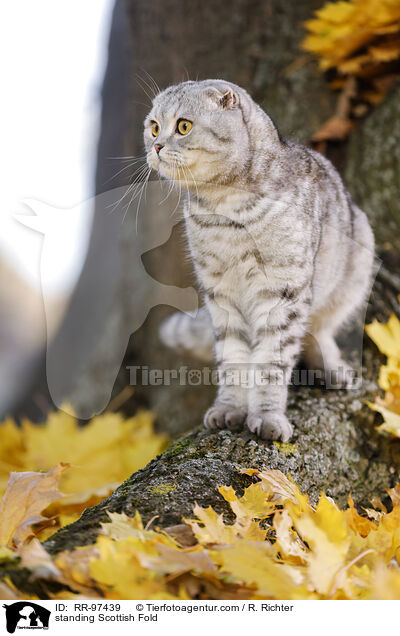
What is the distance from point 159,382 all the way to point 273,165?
1.55 metres

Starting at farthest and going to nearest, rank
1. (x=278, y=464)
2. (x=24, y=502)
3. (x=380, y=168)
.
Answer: (x=380, y=168) < (x=278, y=464) < (x=24, y=502)

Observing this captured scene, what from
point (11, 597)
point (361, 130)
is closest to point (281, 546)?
point (11, 597)

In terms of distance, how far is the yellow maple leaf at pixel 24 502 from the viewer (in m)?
1.12

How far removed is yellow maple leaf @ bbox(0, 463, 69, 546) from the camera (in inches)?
43.9

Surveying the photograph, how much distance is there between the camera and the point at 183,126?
1957mm

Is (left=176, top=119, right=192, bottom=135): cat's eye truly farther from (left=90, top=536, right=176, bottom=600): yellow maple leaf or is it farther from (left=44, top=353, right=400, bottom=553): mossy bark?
(left=90, top=536, right=176, bottom=600): yellow maple leaf

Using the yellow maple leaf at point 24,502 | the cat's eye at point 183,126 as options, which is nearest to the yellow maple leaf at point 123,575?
the yellow maple leaf at point 24,502

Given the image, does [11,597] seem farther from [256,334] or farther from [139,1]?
[139,1]

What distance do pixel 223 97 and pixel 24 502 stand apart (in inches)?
59.6

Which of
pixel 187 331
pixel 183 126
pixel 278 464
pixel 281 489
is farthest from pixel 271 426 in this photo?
pixel 183 126

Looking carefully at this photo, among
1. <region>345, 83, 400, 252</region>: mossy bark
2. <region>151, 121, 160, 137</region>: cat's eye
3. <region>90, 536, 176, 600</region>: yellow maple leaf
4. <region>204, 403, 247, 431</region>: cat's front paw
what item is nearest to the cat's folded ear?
<region>151, 121, 160, 137</region>: cat's eye

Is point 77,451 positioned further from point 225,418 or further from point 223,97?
point 223,97
